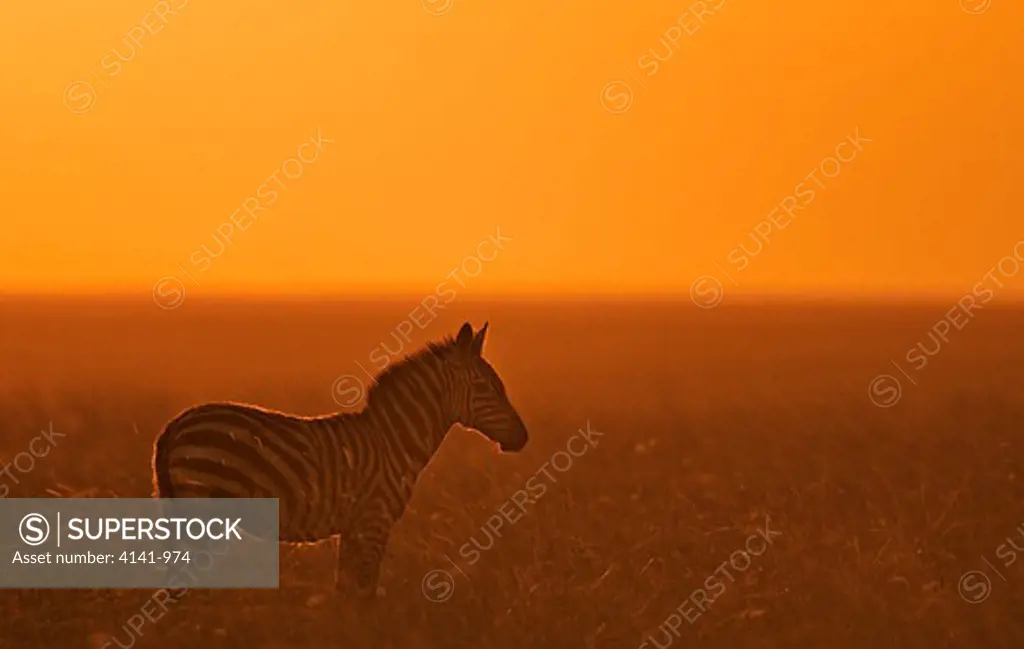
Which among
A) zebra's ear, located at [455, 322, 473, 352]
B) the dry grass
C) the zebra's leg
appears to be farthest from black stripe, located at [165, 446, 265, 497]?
zebra's ear, located at [455, 322, 473, 352]

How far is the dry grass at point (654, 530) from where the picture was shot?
660 cm

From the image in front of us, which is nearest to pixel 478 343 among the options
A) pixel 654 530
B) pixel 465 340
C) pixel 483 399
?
pixel 465 340

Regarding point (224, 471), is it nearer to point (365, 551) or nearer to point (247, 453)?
point (247, 453)

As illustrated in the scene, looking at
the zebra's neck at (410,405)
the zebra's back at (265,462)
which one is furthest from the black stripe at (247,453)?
the zebra's neck at (410,405)

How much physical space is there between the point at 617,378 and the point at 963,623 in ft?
55.1

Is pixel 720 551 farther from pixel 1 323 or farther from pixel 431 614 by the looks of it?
pixel 1 323

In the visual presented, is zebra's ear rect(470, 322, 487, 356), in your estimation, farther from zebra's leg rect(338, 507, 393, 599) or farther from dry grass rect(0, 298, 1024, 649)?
dry grass rect(0, 298, 1024, 649)

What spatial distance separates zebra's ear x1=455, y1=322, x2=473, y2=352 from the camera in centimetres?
705

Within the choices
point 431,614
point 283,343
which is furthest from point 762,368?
point 283,343

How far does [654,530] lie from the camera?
333 inches

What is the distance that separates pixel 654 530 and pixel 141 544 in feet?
12.1

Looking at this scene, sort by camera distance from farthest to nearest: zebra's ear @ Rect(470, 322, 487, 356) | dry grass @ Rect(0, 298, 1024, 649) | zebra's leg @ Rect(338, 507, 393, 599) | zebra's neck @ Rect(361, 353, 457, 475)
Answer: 1. zebra's ear @ Rect(470, 322, 487, 356)
2. zebra's neck @ Rect(361, 353, 457, 475)
3. zebra's leg @ Rect(338, 507, 393, 599)
4. dry grass @ Rect(0, 298, 1024, 649)

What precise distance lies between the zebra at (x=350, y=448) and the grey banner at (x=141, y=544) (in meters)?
0.14

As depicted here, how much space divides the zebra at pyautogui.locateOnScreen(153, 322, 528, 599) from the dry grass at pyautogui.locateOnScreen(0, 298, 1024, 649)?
50 centimetres
